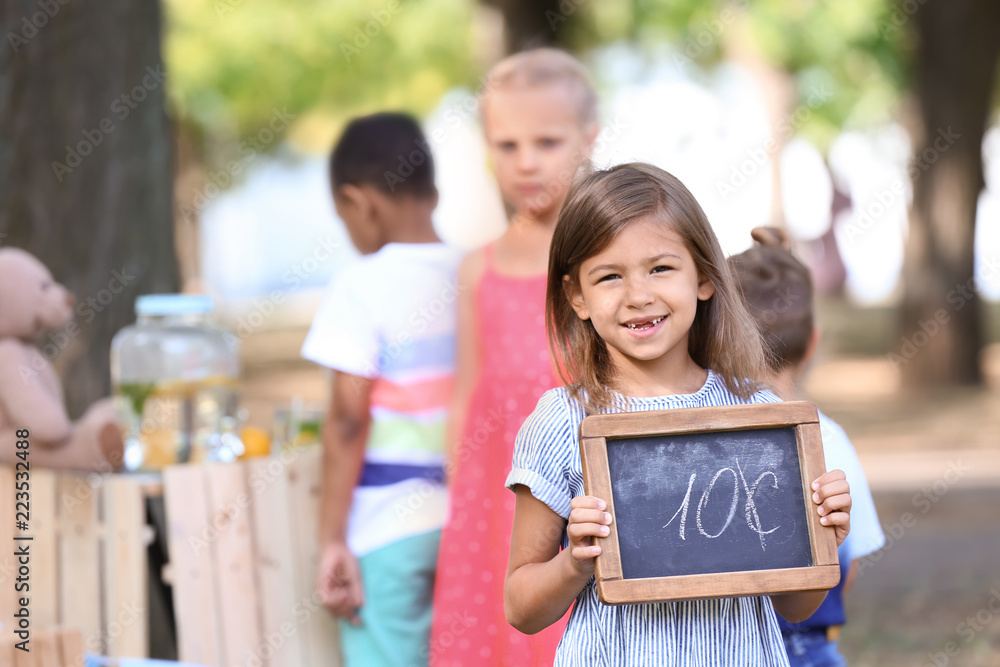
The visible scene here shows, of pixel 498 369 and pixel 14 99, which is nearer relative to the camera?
pixel 498 369

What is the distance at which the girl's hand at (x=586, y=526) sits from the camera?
6.01ft

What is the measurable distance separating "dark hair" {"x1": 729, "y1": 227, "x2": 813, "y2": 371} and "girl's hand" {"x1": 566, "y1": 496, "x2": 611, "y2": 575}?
114cm

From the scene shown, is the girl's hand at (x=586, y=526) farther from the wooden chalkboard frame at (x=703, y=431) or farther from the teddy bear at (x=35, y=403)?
the teddy bear at (x=35, y=403)

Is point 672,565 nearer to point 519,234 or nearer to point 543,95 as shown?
point 519,234

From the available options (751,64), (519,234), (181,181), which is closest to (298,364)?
(181,181)

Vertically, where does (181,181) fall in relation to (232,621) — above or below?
above

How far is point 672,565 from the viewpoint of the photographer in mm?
1898

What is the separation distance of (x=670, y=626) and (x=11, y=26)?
3979mm

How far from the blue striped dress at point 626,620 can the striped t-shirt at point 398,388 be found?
1.32m

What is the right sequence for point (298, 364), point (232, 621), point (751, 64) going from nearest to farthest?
point (232, 621) < point (751, 64) < point (298, 364)

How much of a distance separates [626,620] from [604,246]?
750 millimetres

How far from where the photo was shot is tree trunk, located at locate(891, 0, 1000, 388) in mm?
13320

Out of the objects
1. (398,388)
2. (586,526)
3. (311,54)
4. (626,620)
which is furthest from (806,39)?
(586,526)

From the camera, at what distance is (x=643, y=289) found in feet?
6.62
